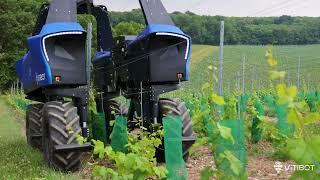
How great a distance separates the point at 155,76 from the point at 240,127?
314cm

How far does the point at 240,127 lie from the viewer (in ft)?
15.5

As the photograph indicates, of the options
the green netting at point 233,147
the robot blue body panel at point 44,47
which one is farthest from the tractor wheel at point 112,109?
the green netting at point 233,147

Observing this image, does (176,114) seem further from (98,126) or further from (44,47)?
(44,47)

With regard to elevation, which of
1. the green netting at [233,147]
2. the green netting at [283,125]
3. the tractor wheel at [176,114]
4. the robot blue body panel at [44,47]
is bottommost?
the green netting at [283,125]

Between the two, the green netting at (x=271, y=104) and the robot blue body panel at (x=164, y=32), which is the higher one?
the robot blue body panel at (x=164, y=32)

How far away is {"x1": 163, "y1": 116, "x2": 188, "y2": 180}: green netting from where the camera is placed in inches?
188

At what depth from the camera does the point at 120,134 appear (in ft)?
24.6

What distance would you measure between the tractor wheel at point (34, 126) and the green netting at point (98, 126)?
72.3 inches

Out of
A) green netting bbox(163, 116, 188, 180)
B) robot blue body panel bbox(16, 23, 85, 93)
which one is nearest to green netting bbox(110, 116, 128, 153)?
robot blue body panel bbox(16, 23, 85, 93)

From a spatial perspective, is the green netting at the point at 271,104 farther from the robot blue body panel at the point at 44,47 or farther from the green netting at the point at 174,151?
the green netting at the point at 174,151

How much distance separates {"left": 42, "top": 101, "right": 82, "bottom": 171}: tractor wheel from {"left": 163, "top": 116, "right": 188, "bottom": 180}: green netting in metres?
2.12

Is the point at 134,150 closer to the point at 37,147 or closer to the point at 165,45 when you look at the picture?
the point at 165,45

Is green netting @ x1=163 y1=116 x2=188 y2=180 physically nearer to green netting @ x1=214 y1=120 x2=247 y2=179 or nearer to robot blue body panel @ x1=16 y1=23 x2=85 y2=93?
green netting @ x1=214 y1=120 x2=247 y2=179

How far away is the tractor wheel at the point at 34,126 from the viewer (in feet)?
34.8
